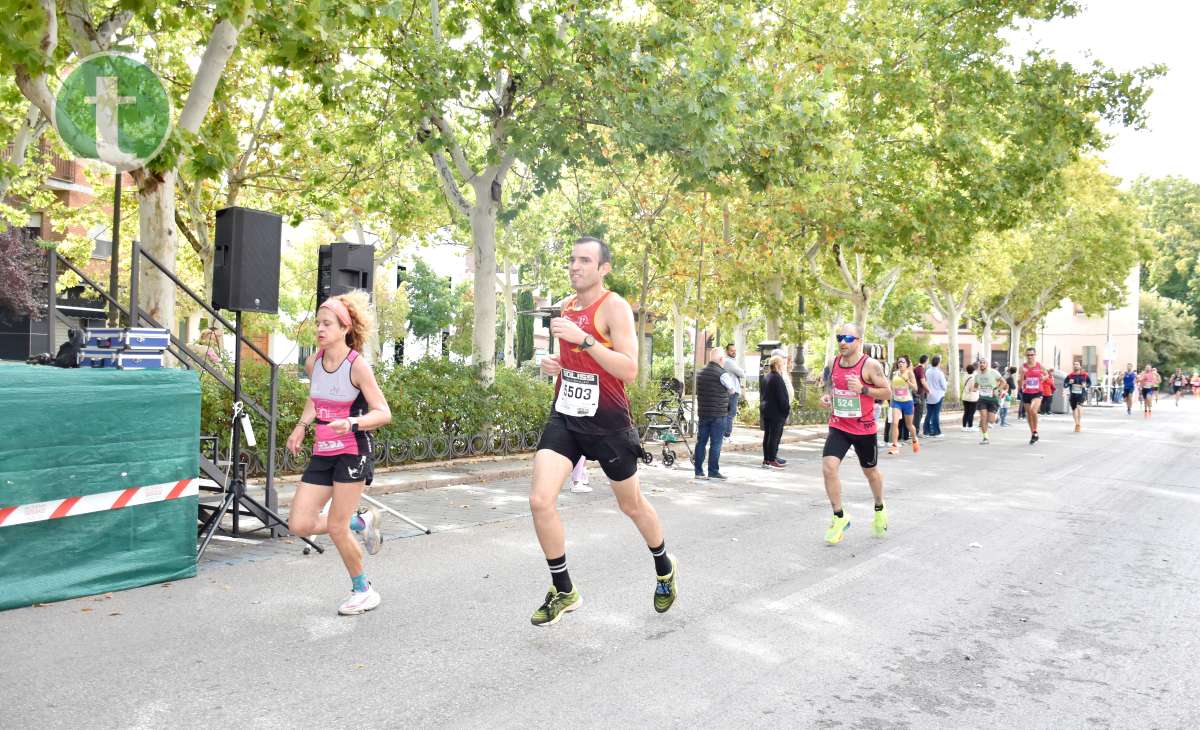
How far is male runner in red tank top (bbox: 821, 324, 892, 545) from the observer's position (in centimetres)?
834

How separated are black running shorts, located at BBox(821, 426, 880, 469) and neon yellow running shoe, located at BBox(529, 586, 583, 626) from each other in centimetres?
371

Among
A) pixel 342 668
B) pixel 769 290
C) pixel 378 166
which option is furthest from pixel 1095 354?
pixel 342 668

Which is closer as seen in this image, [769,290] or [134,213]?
[134,213]

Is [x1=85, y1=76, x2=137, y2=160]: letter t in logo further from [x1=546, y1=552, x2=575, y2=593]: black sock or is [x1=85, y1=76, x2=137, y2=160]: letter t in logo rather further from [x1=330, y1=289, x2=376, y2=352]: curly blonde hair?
[x1=546, y1=552, x2=575, y2=593]: black sock

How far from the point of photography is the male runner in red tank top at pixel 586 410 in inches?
202

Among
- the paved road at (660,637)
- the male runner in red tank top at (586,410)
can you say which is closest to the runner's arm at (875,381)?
the paved road at (660,637)

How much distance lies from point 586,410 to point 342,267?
535 centimetres

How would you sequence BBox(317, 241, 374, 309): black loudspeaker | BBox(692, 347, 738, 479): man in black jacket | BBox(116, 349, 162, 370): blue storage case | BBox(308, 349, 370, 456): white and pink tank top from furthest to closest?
BBox(692, 347, 738, 479): man in black jacket → BBox(317, 241, 374, 309): black loudspeaker → BBox(116, 349, 162, 370): blue storage case → BBox(308, 349, 370, 456): white and pink tank top

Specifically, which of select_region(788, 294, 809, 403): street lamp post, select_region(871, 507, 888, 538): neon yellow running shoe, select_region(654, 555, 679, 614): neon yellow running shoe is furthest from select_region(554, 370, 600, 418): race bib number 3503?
select_region(788, 294, 809, 403): street lamp post

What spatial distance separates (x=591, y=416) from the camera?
17.3ft

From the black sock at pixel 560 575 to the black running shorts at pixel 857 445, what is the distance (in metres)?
3.73

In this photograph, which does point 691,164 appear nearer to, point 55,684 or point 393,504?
point 393,504

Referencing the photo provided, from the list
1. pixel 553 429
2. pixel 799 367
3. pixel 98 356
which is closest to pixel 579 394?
pixel 553 429

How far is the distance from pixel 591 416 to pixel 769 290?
19.7 m
